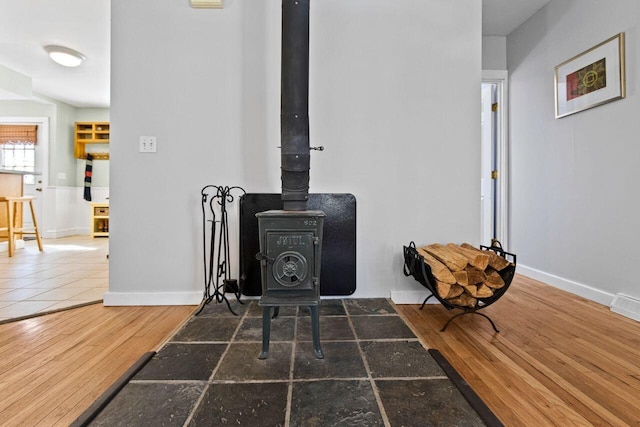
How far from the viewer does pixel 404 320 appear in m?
1.78

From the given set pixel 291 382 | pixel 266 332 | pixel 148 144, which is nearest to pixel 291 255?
pixel 266 332

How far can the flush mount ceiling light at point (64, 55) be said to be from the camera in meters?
3.69

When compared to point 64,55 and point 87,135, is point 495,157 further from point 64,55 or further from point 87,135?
point 87,135

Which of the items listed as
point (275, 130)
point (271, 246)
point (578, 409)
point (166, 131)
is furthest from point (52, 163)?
point (578, 409)

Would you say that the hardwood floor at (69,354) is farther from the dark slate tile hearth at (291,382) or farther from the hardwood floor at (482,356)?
the dark slate tile hearth at (291,382)

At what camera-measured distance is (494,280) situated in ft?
5.76

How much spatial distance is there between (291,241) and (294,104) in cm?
72

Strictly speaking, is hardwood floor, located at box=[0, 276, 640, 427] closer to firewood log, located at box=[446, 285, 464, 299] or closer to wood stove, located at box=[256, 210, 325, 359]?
firewood log, located at box=[446, 285, 464, 299]

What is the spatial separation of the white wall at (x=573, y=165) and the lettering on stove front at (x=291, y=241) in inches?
83.7

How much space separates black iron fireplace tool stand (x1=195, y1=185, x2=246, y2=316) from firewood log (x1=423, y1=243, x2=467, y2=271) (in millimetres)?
1221

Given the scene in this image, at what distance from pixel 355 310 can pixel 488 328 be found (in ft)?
2.37

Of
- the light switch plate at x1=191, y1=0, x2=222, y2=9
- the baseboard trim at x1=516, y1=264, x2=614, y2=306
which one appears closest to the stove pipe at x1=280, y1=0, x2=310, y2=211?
the light switch plate at x1=191, y1=0, x2=222, y2=9

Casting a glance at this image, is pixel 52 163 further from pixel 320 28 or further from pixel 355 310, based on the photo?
pixel 355 310

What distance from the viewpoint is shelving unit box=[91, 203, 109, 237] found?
5.60 m
